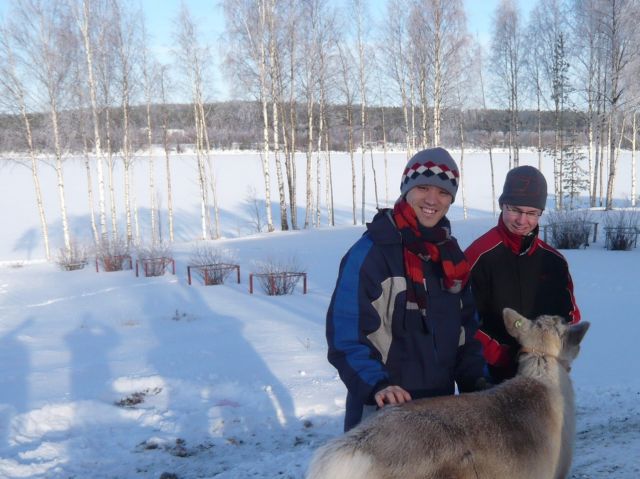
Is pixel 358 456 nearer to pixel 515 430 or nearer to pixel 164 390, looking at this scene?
pixel 515 430

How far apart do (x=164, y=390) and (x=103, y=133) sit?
27.0 metres

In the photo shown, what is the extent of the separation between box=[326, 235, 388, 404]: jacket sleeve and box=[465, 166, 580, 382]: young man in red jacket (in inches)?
44.7

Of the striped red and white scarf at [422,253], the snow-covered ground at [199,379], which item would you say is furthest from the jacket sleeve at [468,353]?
the snow-covered ground at [199,379]

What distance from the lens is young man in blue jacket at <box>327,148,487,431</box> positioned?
7.09ft

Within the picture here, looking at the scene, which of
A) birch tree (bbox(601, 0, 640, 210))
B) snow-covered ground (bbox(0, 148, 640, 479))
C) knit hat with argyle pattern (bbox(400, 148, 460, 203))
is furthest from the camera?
birch tree (bbox(601, 0, 640, 210))

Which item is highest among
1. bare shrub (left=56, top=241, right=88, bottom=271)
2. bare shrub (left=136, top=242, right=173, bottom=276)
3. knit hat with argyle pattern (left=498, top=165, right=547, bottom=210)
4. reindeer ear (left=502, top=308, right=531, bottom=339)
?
knit hat with argyle pattern (left=498, top=165, right=547, bottom=210)

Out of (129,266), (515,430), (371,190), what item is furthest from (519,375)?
(371,190)

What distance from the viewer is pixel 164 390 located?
5.94 meters

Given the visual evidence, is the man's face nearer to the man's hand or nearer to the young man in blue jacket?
the young man in blue jacket

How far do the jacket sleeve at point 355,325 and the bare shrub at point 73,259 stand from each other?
→ 19025mm

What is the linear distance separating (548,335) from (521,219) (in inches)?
31.3

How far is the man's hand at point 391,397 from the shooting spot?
1.98 m

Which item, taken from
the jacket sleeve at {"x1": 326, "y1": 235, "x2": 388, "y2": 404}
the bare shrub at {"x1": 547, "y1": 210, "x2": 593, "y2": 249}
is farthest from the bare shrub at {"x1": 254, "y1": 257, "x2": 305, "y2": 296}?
the jacket sleeve at {"x1": 326, "y1": 235, "x2": 388, "y2": 404}

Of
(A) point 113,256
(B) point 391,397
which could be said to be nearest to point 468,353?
(B) point 391,397
